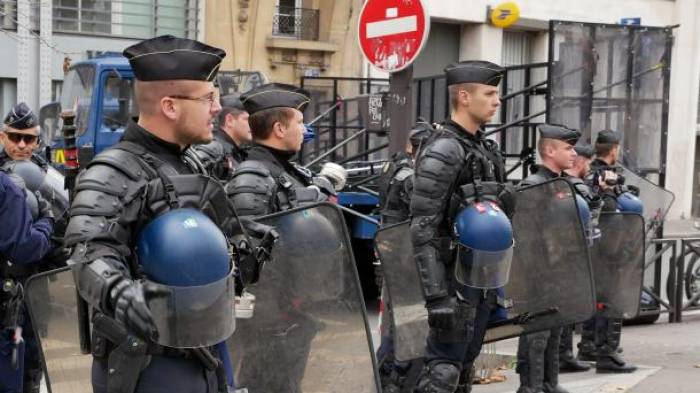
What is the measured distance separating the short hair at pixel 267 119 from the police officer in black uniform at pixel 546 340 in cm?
228

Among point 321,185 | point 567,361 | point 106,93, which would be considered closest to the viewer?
point 321,185

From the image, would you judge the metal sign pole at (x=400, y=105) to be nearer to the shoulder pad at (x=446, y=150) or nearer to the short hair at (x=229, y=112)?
the short hair at (x=229, y=112)

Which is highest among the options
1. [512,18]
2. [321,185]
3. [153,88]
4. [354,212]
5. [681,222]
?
[512,18]

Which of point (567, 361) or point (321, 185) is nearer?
point (321, 185)

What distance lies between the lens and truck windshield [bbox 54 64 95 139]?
11907 millimetres

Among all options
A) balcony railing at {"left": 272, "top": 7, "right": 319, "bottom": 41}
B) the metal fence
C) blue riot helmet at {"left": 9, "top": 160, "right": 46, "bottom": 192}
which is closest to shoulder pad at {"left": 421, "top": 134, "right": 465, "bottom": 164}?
blue riot helmet at {"left": 9, "top": 160, "right": 46, "bottom": 192}

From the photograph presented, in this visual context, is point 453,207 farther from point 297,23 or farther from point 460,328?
point 297,23

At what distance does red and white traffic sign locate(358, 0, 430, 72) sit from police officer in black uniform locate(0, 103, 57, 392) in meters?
2.16

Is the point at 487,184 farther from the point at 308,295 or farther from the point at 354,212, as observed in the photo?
the point at 354,212

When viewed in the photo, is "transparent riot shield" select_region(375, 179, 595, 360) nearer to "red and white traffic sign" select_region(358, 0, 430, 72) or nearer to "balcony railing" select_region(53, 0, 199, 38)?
"red and white traffic sign" select_region(358, 0, 430, 72)

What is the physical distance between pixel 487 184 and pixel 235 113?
67.0 inches

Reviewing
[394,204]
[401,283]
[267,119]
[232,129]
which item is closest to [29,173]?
[232,129]

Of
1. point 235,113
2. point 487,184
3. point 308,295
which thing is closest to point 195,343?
point 308,295

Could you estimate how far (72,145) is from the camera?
4.71 metres
